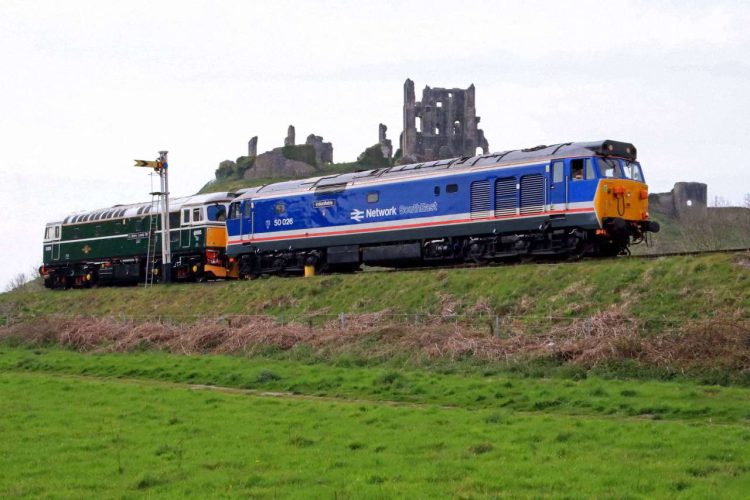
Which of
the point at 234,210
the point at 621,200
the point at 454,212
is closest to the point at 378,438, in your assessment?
the point at 621,200

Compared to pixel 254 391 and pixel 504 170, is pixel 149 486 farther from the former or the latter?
pixel 504 170

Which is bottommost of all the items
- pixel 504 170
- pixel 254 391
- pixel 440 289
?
pixel 254 391

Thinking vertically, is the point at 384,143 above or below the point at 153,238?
above

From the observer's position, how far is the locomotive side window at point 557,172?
1103 inches

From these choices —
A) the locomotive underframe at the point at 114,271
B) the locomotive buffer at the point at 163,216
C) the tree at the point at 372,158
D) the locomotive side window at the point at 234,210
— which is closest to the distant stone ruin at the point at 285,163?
the tree at the point at 372,158

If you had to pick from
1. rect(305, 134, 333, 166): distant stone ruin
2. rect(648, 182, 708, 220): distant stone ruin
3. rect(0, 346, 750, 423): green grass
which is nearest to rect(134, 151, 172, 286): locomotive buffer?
rect(0, 346, 750, 423): green grass

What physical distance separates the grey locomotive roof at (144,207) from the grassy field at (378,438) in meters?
22.2

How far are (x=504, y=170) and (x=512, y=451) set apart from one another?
17949 mm

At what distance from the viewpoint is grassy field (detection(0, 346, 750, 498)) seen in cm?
1120

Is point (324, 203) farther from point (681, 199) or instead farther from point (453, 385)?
point (681, 199)

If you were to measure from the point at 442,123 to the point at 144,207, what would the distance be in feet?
277

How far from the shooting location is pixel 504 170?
97.5ft

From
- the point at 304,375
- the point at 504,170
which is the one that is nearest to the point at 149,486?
the point at 304,375

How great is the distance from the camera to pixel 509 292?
83.6ft
